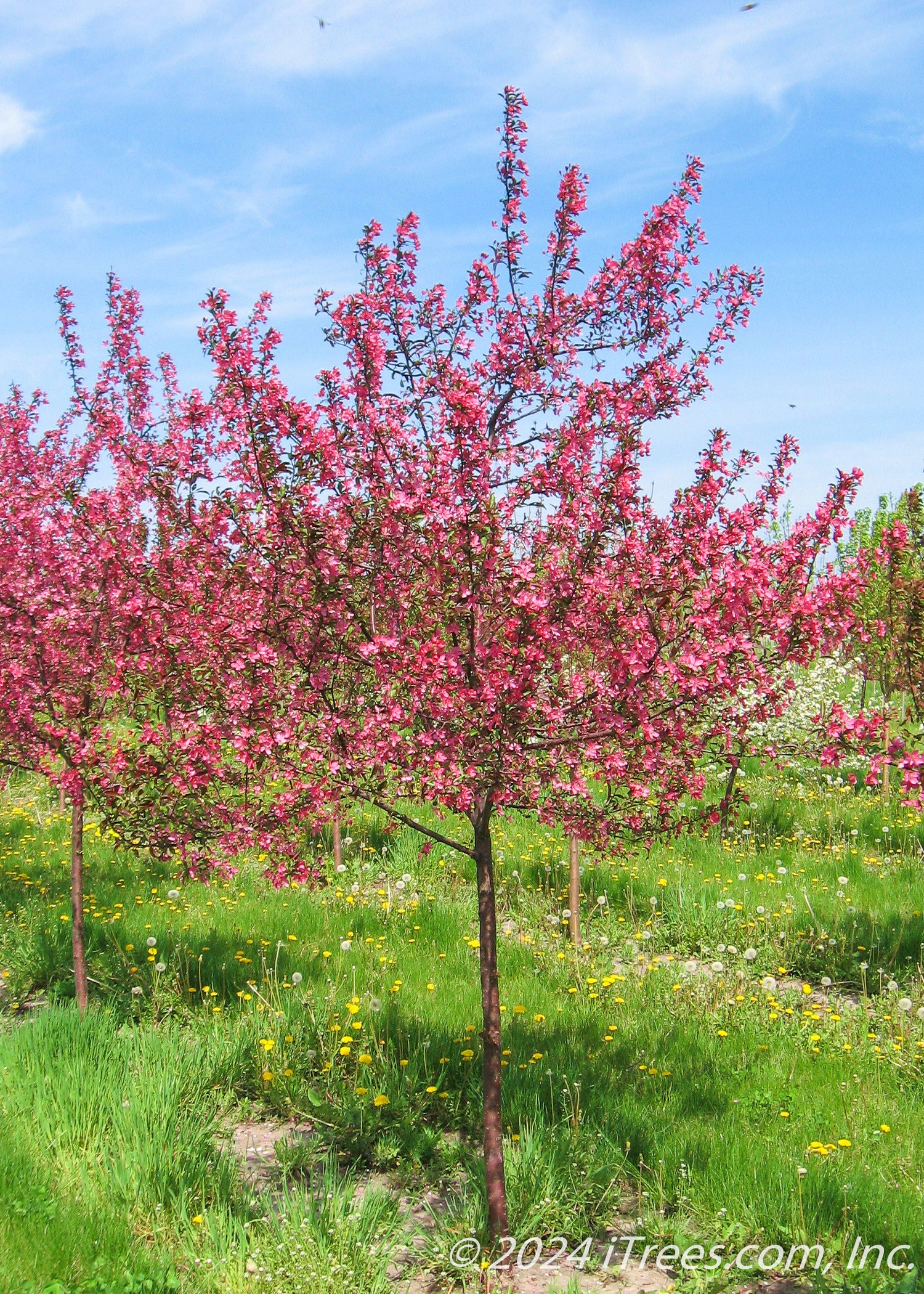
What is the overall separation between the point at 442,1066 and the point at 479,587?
327 centimetres

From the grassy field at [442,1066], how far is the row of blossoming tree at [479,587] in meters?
0.92

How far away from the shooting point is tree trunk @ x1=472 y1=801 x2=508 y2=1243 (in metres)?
4.57

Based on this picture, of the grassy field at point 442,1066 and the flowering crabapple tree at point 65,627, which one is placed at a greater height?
the flowering crabapple tree at point 65,627

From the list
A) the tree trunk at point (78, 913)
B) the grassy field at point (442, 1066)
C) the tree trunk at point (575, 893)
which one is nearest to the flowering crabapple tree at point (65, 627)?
the tree trunk at point (78, 913)

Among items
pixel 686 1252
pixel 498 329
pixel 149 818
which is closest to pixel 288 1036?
pixel 149 818

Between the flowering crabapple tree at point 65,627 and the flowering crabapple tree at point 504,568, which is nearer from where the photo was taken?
the flowering crabapple tree at point 504,568

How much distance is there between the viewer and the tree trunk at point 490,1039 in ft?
15.0

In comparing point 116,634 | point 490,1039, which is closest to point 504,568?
point 490,1039

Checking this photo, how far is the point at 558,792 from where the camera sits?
4727 millimetres

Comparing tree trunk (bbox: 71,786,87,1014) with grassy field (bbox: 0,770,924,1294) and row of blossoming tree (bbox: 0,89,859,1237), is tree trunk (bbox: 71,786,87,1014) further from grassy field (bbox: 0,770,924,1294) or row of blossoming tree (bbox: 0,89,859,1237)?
row of blossoming tree (bbox: 0,89,859,1237)

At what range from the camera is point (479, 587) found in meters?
4.22

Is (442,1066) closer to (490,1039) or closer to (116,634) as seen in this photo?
(490,1039)

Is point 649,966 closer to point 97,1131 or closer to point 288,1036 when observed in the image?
point 288,1036

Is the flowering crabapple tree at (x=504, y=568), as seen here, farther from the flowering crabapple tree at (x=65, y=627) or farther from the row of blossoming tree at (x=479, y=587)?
the flowering crabapple tree at (x=65, y=627)
